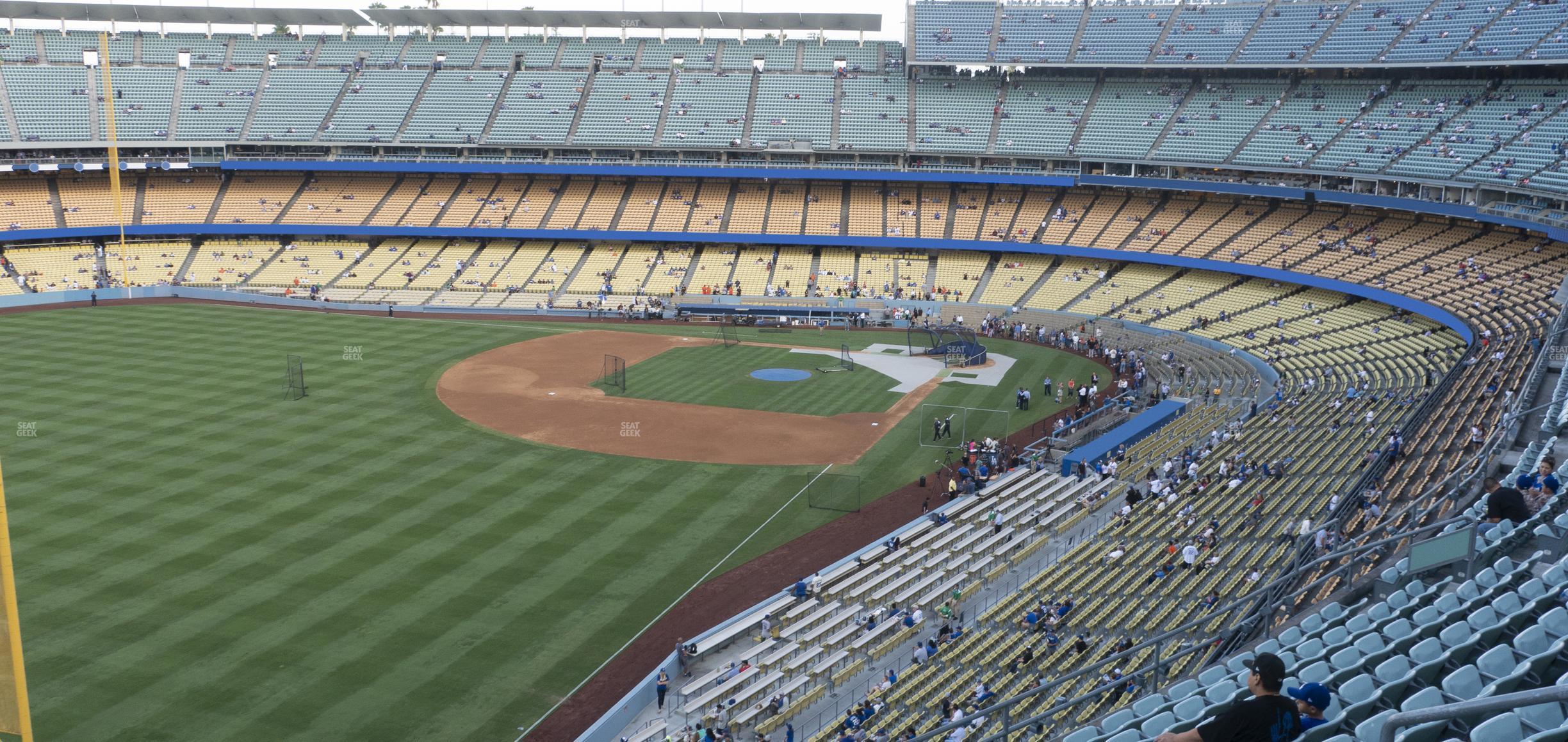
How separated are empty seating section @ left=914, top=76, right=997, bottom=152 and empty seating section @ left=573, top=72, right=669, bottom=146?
59.2 ft

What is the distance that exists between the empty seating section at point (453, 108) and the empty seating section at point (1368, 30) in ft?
174

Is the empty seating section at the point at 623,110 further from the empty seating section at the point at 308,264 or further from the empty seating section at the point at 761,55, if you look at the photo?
the empty seating section at the point at 308,264

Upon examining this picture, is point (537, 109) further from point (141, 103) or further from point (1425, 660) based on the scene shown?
point (1425, 660)

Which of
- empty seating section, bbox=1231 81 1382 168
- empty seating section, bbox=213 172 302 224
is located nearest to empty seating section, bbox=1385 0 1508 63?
empty seating section, bbox=1231 81 1382 168

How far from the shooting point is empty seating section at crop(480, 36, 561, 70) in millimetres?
81062

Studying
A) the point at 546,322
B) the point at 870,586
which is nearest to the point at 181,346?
the point at 546,322

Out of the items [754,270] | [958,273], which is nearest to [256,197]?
[754,270]

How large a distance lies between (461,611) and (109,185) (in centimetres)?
6385

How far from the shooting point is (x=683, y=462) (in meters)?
34.7

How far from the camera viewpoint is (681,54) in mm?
81438

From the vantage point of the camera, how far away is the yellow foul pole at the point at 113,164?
5930 cm

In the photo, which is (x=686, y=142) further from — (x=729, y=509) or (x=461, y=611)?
(x=461, y=611)

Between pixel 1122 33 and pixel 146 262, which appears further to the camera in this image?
pixel 1122 33

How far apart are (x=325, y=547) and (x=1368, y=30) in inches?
2397
